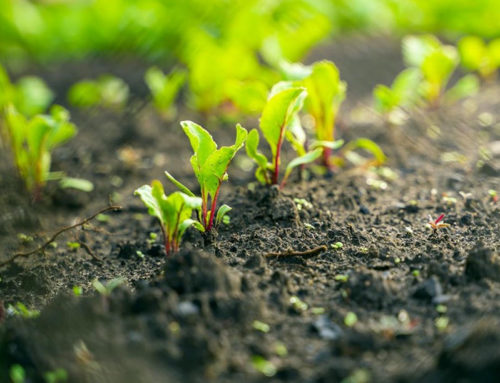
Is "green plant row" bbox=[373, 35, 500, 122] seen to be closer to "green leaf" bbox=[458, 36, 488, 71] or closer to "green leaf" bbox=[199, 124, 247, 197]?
"green leaf" bbox=[458, 36, 488, 71]

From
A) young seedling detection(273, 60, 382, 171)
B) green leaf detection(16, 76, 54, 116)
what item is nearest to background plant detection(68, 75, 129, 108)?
A: green leaf detection(16, 76, 54, 116)

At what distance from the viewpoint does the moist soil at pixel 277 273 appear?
1.47 meters

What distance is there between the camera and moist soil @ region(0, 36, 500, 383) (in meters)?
1.47

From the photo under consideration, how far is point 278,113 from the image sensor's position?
2230mm

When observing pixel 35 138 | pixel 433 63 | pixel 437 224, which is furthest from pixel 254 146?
pixel 433 63

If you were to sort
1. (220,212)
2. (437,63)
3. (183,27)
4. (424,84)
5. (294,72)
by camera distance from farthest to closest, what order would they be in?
(183,27), (424,84), (437,63), (294,72), (220,212)

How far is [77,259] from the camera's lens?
2.30 metres

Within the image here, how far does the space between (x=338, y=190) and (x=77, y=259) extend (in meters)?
1.11

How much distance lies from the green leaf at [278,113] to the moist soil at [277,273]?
0.23 metres

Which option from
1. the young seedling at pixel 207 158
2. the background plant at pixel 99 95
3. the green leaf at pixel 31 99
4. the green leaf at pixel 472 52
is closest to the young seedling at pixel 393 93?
the green leaf at pixel 472 52

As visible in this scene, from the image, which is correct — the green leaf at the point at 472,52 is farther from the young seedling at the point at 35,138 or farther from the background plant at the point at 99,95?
the young seedling at the point at 35,138

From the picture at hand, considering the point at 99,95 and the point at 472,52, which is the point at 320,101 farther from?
the point at 99,95

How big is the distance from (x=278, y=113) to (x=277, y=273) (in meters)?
0.70

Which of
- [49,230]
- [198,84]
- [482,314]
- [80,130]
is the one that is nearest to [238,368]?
[482,314]
